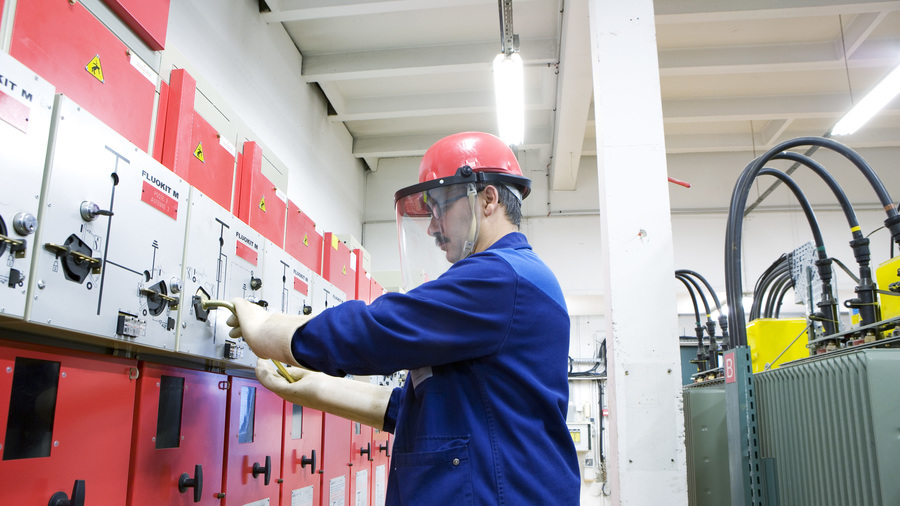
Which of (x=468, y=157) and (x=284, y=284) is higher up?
(x=468, y=157)

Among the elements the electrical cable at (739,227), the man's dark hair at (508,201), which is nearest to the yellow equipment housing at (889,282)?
the electrical cable at (739,227)

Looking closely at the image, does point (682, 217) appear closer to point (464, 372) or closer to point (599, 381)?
point (599, 381)

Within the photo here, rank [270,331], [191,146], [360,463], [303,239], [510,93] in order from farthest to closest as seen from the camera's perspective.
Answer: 1. [510,93]
2. [360,463]
3. [303,239]
4. [191,146]
5. [270,331]

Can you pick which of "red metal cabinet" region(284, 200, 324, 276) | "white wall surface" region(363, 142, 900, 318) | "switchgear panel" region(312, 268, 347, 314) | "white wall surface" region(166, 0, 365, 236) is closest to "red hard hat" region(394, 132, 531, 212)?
"switchgear panel" region(312, 268, 347, 314)

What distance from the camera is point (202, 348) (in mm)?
1647

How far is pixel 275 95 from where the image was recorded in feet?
15.9

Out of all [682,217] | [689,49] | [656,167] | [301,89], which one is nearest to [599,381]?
[682,217]

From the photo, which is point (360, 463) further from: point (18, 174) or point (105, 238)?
point (18, 174)

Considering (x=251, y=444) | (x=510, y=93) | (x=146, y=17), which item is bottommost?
(x=251, y=444)

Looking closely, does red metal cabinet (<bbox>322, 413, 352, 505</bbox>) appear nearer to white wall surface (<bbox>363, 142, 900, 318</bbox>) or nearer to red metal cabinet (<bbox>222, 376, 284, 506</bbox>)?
red metal cabinet (<bbox>222, 376, 284, 506</bbox>)

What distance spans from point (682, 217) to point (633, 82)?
215 inches

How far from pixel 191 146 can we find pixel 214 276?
0.46 m

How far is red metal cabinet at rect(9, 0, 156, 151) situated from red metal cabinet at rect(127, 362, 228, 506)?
2.15 ft

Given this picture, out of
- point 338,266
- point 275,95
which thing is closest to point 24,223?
point 338,266
